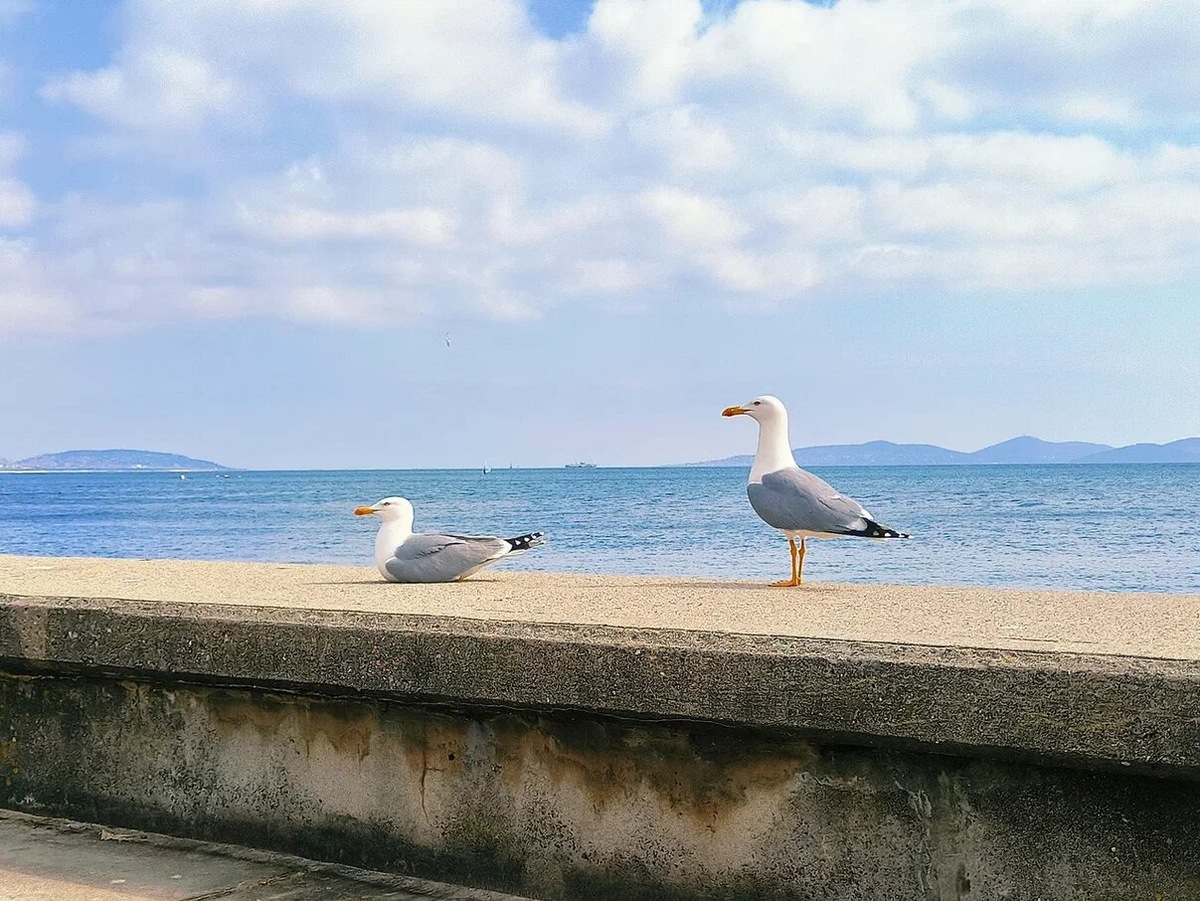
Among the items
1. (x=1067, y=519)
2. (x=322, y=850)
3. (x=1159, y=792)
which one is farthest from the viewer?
(x=1067, y=519)

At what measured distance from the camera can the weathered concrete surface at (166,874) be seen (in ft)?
9.10

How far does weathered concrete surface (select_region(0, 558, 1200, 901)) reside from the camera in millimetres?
2275

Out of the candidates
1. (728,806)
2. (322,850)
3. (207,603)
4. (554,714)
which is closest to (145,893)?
(322,850)

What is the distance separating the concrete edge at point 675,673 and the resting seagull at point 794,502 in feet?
8.97

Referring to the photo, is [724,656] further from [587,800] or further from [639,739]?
[587,800]

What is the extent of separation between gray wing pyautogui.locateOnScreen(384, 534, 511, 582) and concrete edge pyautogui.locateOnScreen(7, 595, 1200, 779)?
7.19 ft

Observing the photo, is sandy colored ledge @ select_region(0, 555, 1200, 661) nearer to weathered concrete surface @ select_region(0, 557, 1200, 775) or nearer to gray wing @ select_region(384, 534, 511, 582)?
weathered concrete surface @ select_region(0, 557, 1200, 775)

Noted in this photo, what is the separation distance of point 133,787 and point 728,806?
1.71 metres

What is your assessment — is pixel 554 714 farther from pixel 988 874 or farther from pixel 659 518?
pixel 659 518

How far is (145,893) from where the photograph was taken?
9.12 feet

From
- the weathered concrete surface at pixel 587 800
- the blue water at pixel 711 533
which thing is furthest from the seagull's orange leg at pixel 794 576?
the blue water at pixel 711 533

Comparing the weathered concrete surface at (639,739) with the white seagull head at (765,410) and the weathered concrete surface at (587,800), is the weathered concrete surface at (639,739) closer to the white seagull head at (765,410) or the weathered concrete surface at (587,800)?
the weathered concrete surface at (587,800)

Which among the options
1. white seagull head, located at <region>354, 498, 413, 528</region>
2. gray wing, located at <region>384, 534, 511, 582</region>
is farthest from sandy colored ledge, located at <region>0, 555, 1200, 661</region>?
white seagull head, located at <region>354, 498, 413, 528</region>

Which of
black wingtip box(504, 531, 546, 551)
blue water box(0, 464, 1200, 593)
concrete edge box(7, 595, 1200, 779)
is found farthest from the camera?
blue water box(0, 464, 1200, 593)
